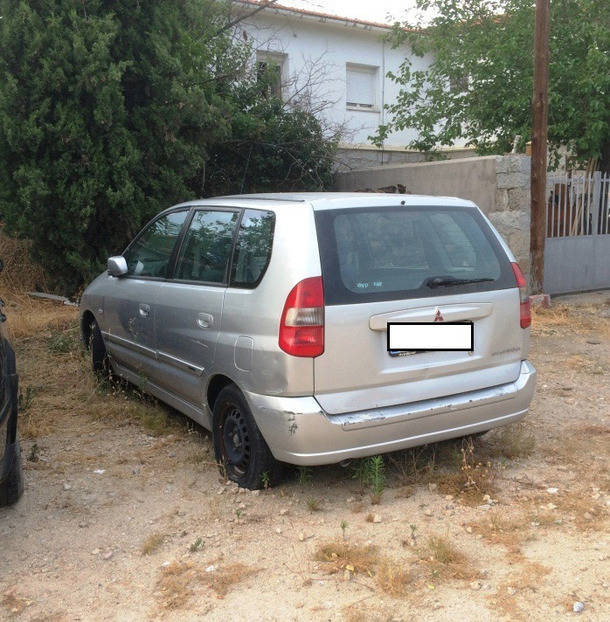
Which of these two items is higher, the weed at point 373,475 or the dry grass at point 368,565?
the weed at point 373,475

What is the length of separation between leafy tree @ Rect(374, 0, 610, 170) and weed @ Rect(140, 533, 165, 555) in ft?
35.0

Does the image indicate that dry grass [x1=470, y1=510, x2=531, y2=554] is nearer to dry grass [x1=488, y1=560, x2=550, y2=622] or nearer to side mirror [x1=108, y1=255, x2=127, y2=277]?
dry grass [x1=488, y1=560, x2=550, y2=622]

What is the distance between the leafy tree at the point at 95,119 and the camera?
8641mm

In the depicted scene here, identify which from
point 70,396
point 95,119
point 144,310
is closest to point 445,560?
point 144,310

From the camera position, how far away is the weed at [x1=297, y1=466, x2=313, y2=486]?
165 inches

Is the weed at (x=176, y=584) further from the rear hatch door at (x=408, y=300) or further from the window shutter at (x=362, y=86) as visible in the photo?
the window shutter at (x=362, y=86)

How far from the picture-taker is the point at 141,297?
517 cm

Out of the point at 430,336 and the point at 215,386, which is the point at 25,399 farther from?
the point at 430,336

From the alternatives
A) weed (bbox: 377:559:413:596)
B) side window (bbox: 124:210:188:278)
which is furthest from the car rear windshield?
side window (bbox: 124:210:188:278)

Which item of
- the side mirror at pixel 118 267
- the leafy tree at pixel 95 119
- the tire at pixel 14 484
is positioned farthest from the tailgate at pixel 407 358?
the leafy tree at pixel 95 119

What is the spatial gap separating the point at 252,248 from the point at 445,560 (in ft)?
6.30

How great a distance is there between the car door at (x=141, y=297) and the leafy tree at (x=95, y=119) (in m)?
3.62

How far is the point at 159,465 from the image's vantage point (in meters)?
4.64

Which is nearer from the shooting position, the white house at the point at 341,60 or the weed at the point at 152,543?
the weed at the point at 152,543
